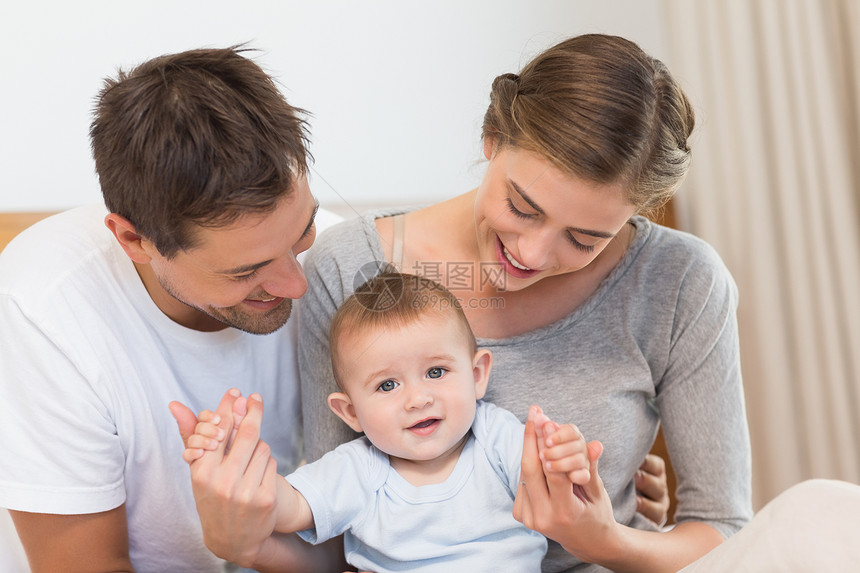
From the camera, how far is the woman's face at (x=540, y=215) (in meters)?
1.05

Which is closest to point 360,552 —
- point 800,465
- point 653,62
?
point 653,62

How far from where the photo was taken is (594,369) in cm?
122

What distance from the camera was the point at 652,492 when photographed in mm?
1528

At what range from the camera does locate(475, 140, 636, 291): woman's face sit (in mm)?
1047

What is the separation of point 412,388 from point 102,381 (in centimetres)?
43

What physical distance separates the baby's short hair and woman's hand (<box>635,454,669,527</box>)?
55 cm

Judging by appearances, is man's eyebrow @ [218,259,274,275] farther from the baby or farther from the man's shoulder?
the man's shoulder

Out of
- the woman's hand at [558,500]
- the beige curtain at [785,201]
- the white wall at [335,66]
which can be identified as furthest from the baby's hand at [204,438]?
the beige curtain at [785,201]

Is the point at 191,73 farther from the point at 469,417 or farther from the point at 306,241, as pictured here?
the point at 469,417

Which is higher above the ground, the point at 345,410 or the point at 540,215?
the point at 540,215

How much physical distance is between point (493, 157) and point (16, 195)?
1053 mm

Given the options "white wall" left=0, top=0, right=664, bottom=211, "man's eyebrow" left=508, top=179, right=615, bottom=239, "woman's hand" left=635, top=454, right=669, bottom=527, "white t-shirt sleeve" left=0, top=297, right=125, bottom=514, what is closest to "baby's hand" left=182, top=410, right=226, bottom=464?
"white t-shirt sleeve" left=0, top=297, right=125, bottom=514

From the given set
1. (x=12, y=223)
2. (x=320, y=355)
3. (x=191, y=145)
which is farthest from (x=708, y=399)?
(x=12, y=223)

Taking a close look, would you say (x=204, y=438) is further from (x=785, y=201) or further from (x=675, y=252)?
(x=785, y=201)
